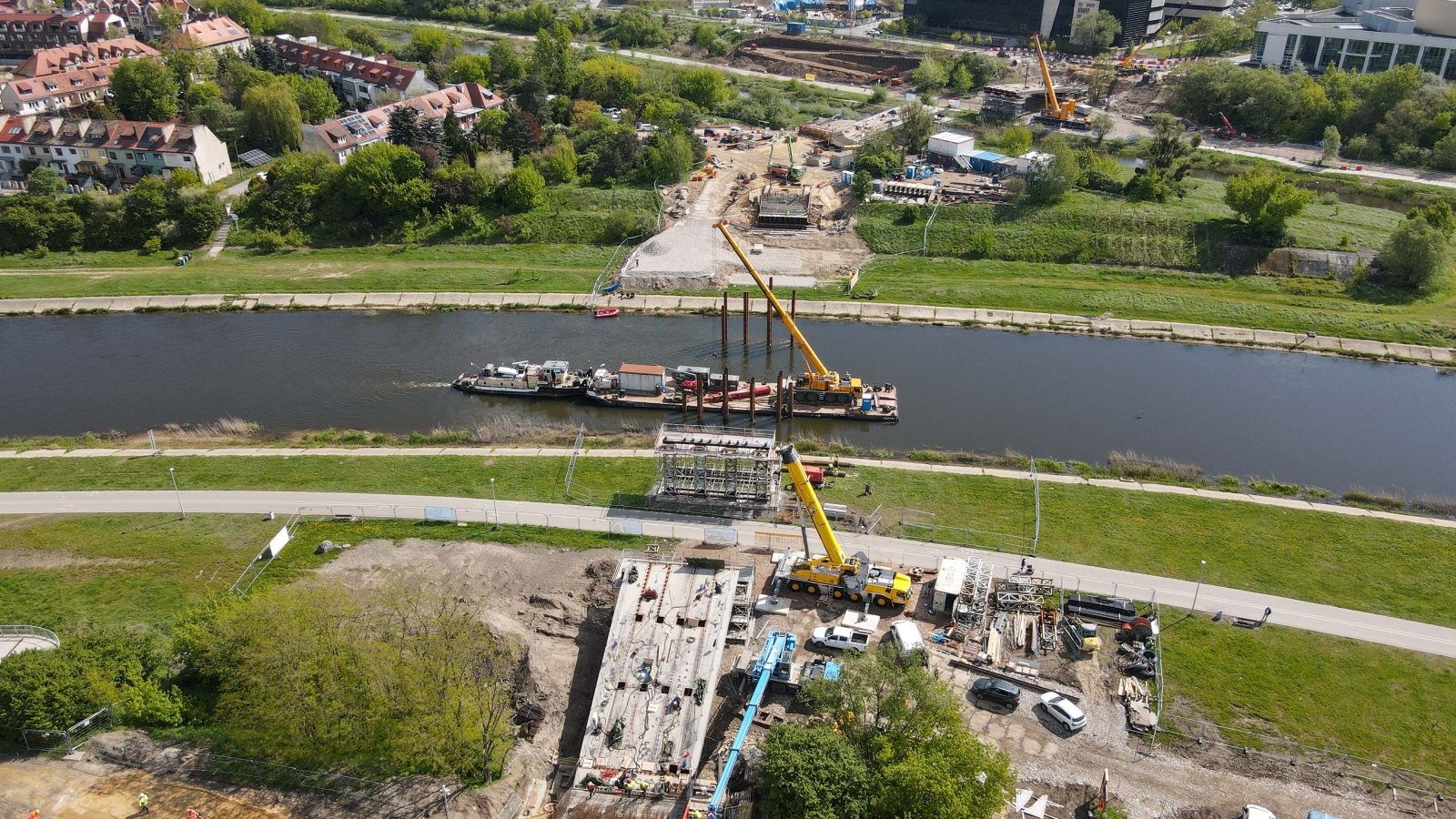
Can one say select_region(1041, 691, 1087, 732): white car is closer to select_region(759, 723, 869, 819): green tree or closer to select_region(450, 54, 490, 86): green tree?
select_region(759, 723, 869, 819): green tree

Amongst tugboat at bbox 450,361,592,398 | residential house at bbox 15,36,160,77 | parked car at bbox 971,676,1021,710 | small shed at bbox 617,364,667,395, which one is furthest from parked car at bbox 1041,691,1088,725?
residential house at bbox 15,36,160,77

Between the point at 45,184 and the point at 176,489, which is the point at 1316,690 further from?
the point at 45,184

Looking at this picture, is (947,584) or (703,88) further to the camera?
(703,88)

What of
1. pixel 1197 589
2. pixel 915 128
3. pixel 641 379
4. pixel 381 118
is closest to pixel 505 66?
pixel 381 118

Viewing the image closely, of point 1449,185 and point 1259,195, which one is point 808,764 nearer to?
point 1259,195

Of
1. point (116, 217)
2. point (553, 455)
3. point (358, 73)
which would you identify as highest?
point (358, 73)

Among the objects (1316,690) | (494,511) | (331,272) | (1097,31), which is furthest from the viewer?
(1097,31)

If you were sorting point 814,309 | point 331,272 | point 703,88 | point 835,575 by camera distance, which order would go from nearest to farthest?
point 835,575 < point 814,309 < point 331,272 < point 703,88

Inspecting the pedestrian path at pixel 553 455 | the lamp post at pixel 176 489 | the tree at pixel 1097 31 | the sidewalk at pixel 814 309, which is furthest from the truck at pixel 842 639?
the tree at pixel 1097 31
